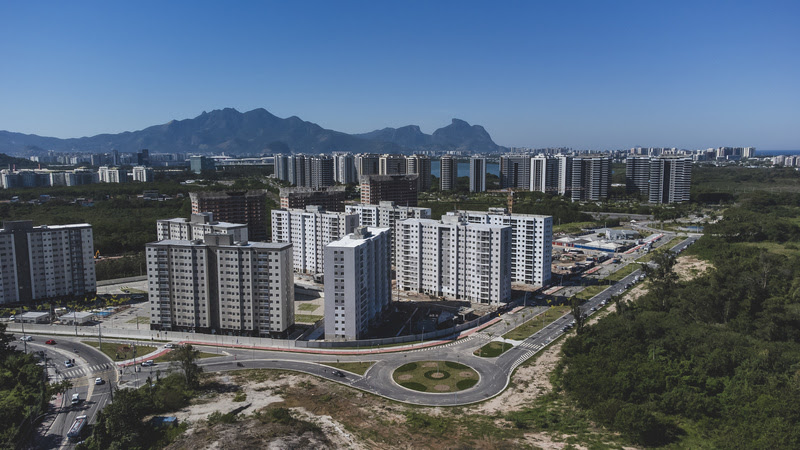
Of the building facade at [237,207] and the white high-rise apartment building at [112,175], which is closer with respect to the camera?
the building facade at [237,207]

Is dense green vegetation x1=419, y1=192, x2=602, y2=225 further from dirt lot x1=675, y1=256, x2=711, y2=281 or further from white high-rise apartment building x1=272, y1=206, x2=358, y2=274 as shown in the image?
white high-rise apartment building x1=272, y1=206, x2=358, y2=274

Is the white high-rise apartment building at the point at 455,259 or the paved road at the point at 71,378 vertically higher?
the white high-rise apartment building at the point at 455,259

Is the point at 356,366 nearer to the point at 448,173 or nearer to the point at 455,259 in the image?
the point at 455,259

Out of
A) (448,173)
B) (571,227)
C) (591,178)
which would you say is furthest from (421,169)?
(571,227)

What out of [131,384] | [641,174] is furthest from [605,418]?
[641,174]

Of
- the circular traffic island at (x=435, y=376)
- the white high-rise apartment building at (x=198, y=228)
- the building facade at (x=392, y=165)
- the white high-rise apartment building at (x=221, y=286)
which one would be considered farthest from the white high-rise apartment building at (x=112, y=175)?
the circular traffic island at (x=435, y=376)

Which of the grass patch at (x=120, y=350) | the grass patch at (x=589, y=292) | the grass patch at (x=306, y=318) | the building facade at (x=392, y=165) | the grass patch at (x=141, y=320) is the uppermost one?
the building facade at (x=392, y=165)

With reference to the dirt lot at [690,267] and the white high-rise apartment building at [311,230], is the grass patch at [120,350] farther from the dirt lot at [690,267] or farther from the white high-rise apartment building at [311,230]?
the dirt lot at [690,267]
